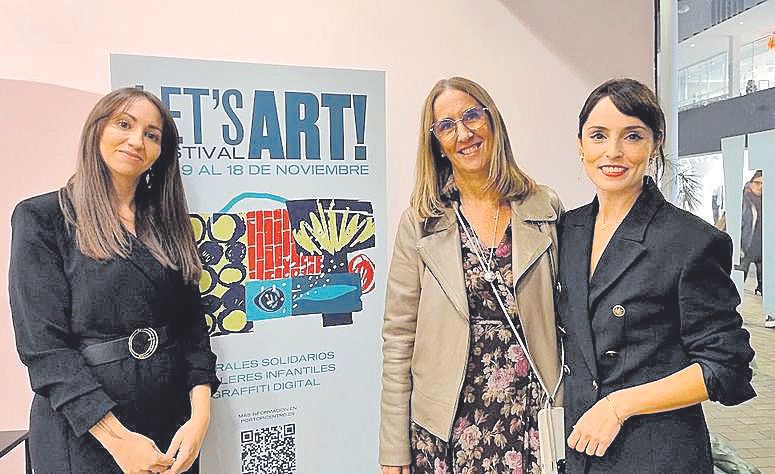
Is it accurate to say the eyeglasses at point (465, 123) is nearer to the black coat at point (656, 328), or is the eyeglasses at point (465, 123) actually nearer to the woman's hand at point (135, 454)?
the black coat at point (656, 328)

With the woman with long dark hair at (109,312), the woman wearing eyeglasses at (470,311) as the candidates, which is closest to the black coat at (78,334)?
the woman with long dark hair at (109,312)

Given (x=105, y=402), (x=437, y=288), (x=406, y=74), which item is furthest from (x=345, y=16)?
(x=105, y=402)

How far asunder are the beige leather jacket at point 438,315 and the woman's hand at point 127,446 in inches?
24.8

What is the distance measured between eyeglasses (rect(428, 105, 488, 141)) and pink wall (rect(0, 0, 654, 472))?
76 cm

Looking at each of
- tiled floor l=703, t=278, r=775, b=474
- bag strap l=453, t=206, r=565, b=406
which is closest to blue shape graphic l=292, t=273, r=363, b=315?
bag strap l=453, t=206, r=565, b=406

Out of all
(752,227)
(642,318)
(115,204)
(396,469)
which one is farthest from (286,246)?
(752,227)

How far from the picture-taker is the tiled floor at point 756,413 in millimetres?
2965

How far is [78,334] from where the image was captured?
188cm

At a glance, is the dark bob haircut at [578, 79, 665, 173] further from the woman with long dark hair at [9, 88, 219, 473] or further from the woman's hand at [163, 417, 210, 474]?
the woman's hand at [163, 417, 210, 474]

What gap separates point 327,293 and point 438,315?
718mm

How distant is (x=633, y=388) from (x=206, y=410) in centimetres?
117

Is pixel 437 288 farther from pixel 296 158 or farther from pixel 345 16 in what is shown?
pixel 345 16

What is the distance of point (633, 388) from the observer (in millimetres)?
1705

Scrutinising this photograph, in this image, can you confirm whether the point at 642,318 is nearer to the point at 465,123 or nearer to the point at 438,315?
the point at 438,315
